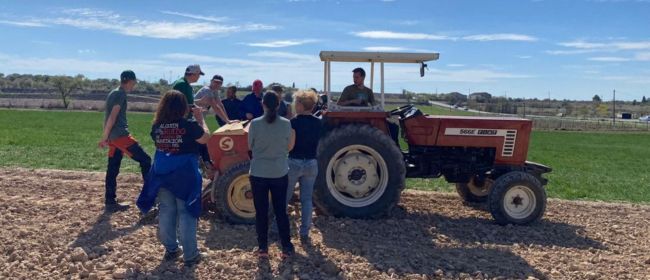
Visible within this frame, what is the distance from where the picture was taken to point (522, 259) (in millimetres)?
6016

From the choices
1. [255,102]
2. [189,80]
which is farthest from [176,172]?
[255,102]

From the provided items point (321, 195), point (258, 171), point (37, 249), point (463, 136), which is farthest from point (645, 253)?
point (37, 249)

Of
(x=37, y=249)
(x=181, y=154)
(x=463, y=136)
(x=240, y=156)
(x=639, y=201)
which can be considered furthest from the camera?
(x=639, y=201)

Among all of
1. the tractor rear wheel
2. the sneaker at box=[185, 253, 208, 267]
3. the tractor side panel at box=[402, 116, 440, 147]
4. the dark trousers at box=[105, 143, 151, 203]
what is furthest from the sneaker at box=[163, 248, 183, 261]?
the tractor side panel at box=[402, 116, 440, 147]

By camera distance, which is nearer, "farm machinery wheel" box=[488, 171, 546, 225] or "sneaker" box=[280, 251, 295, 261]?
"sneaker" box=[280, 251, 295, 261]

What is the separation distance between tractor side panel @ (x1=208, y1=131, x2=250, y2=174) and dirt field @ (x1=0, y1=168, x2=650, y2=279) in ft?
2.22

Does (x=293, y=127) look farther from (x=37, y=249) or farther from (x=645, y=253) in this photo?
(x=645, y=253)

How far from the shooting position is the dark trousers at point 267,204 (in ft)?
18.3

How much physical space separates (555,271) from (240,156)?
3507 mm

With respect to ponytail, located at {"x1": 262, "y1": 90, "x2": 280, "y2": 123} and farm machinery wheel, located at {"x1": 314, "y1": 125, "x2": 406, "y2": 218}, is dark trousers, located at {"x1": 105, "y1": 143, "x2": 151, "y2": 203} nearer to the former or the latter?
farm machinery wheel, located at {"x1": 314, "y1": 125, "x2": 406, "y2": 218}

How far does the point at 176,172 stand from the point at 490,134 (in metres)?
4.17

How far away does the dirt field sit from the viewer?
5383 mm

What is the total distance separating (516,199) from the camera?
25.1 ft

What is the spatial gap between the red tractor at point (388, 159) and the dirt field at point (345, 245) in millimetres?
248
